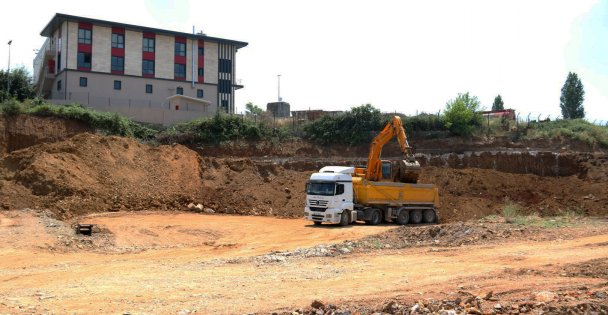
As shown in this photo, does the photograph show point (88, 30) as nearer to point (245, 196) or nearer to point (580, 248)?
point (245, 196)

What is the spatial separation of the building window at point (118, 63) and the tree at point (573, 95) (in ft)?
201

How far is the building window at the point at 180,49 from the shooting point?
68.1 metres

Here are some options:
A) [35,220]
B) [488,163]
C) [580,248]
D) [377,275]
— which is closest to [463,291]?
[377,275]

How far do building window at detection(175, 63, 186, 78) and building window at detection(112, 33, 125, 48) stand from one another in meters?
6.65

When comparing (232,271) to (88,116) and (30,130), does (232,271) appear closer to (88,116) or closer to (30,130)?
(30,130)

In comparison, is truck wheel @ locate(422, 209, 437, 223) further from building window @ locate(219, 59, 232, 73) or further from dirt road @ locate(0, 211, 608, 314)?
building window @ locate(219, 59, 232, 73)

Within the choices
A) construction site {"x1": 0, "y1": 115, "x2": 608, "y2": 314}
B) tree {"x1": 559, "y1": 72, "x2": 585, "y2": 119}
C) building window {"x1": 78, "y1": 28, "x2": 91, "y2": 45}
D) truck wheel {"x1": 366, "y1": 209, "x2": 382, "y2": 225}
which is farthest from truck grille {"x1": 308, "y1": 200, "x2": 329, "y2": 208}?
tree {"x1": 559, "y1": 72, "x2": 585, "y2": 119}

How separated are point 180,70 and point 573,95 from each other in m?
56.7

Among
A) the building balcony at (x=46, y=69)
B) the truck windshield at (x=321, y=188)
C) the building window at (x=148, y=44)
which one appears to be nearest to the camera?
the truck windshield at (x=321, y=188)

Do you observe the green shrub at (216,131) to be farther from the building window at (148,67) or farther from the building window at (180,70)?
the building window at (180,70)

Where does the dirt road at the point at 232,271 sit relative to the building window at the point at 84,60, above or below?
below

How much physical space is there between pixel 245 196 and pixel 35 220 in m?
14.7

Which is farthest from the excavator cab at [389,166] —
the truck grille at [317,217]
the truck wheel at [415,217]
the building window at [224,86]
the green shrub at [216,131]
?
the building window at [224,86]

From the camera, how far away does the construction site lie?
1177cm
